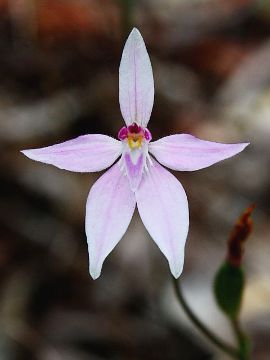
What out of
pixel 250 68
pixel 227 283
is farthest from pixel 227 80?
pixel 227 283

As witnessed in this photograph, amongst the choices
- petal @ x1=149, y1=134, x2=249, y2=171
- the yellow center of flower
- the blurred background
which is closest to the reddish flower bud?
petal @ x1=149, y1=134, x2=249, y2=171

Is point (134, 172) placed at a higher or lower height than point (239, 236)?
higher

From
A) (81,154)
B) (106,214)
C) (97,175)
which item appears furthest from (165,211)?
(97,175)

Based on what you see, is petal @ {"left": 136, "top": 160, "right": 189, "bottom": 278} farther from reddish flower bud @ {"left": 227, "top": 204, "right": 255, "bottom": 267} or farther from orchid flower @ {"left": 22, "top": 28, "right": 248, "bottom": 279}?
reddish flower bud @ {"left": 227, "top": 204, "right": 255, "bottom": 267}

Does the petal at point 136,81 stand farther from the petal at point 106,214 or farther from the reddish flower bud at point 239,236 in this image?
the reddish flower bud at point 239,236

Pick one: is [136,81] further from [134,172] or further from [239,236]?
[239,236]
